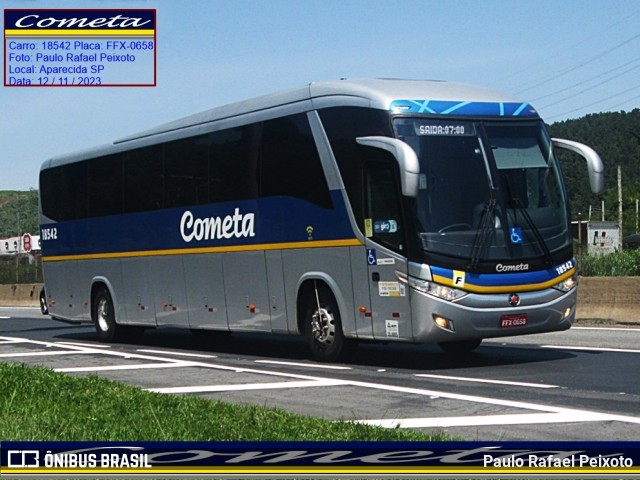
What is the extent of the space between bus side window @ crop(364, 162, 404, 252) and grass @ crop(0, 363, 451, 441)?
428 cm

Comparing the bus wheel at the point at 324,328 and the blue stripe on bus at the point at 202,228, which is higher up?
the blue stripe on bus at the point at 202,228

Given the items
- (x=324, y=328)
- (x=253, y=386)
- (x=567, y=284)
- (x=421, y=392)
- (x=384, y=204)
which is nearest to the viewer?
(x=421, y=392)

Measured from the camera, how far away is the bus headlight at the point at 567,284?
15742 mm

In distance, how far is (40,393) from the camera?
12.2 m

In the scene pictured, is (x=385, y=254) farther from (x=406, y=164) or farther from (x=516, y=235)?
(x=516, y=235)

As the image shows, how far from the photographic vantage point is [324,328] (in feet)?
55.4

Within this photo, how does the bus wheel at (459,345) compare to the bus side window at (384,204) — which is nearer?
the bus side window at (384,204)

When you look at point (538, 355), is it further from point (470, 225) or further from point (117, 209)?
point (117, 209)

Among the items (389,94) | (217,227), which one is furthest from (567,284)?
(217,227)

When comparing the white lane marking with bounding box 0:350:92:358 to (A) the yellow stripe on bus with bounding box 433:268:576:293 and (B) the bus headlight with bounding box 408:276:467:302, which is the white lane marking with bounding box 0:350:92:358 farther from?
(A) the yellow stripe on bus with bounding box 433:268:576:293

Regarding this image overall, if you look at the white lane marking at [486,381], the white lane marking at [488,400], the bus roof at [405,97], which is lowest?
the white lane marking at [486,381]

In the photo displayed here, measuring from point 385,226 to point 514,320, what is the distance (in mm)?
1953

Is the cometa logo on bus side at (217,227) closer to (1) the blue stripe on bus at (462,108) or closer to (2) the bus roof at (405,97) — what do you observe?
(2) the bus roof at (405,97)

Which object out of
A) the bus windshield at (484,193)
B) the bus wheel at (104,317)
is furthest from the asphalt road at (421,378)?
the bus windshield at (484,193)
